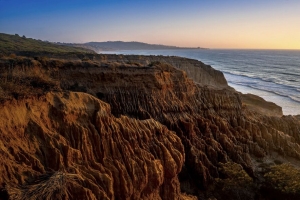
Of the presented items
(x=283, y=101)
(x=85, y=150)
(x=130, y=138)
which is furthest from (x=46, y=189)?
(x=283, y=101)

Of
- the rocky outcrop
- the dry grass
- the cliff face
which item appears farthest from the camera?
the cliff face

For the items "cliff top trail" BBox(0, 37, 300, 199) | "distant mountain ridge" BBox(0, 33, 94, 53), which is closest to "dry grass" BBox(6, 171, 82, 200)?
"cliff top trail" BBox(0, 37, 300, 199)

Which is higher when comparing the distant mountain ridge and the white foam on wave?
the distant mountain ridge

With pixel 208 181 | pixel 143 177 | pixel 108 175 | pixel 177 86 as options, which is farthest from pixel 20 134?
pixel 177 86

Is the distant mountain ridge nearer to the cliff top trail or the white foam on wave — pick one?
the cliff top trail

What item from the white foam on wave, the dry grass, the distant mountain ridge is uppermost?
the distant mountain ridge

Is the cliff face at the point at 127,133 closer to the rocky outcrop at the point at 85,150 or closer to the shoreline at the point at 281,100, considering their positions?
the rocky outcrop at the point at 85,150

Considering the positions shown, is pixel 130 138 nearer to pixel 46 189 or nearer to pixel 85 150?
pixel 85 150
